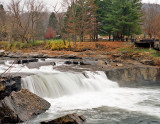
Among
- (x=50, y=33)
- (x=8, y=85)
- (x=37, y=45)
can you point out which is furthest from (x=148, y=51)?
(x=50, y=33)

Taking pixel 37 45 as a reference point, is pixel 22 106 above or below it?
below

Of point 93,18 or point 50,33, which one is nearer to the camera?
point 93,18

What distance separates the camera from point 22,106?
991 centimetres

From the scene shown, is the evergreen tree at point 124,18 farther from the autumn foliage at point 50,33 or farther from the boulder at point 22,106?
the autumn foliage at point 50,33

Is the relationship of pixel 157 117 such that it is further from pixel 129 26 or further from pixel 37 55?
pixel 129 26

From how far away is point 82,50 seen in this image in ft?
103

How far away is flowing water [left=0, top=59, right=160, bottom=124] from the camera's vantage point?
10.5m

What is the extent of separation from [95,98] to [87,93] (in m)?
1.40

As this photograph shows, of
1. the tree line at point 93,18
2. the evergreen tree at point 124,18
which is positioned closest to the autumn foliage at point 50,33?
Answer: the tree line at point 93,18

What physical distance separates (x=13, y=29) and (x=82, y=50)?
53.3ft

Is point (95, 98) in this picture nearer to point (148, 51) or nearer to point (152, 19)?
point (148, 51)

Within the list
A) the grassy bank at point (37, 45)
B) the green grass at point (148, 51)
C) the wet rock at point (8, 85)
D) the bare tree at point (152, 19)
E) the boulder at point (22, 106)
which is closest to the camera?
the boulder at point (22, 106)

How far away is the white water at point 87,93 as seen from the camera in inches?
485

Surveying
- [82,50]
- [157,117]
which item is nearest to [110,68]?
[157,117]
